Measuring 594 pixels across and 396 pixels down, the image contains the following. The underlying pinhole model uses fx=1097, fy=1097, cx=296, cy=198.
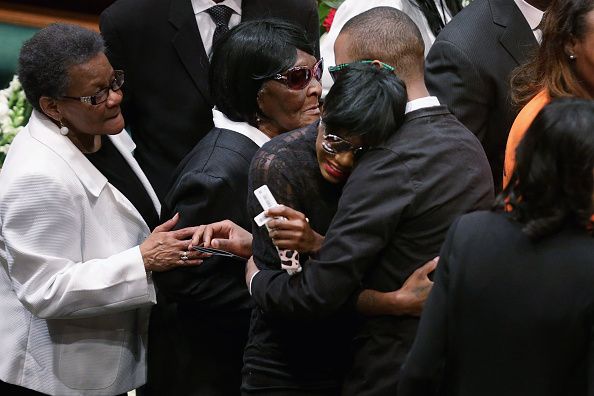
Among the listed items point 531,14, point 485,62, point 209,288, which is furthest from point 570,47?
point 209,288

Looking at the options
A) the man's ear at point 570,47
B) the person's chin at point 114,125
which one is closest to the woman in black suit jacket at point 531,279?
the man's ear at point 570,47

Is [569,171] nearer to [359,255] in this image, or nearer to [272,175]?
[359,255]

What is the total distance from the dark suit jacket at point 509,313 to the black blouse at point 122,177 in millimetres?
1304

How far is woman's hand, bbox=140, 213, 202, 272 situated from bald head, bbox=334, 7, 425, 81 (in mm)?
637

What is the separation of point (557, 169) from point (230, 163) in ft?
3.45

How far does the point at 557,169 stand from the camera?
1.91 m

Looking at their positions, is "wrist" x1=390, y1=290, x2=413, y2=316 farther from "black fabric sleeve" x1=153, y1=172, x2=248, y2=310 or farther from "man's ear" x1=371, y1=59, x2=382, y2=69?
"black fabric sleeve" x1=153, y1=172, x2=248, y2=310

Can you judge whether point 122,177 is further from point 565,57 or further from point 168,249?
point 565,57

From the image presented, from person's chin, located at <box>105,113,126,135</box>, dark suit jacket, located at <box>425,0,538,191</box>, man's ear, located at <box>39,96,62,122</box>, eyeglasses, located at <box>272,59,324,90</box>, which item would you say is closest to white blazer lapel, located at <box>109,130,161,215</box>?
person's chin, located at <box>105,113,126,135</box>

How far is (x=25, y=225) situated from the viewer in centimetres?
284

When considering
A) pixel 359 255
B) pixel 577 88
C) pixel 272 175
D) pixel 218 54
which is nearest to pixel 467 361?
pixel 359 255

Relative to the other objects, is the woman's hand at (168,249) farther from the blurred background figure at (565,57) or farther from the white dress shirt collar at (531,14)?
the white dress shirt collar at (531,14)

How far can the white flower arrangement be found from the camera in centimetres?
400

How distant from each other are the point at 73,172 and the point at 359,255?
995 millimetres
